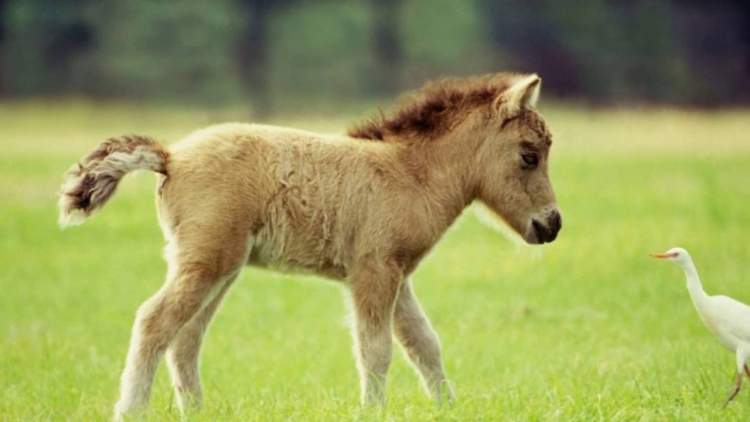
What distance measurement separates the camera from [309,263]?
865 centimetres

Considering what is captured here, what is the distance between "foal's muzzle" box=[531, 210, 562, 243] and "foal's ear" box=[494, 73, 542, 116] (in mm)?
806

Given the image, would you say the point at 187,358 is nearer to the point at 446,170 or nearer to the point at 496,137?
the point at 446,170

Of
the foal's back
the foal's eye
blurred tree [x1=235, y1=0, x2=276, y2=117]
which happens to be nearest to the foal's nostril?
the foal's eye

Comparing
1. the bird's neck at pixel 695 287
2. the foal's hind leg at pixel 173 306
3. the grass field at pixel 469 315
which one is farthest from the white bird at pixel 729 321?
the foal's hind leg at pixel 173 306

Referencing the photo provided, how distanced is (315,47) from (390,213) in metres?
43.7

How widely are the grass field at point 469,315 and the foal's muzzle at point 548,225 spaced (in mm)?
456

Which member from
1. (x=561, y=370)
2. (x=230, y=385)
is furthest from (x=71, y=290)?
(x=561, y=370)

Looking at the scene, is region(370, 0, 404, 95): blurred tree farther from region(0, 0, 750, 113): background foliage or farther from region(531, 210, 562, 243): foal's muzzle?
region(531, 210, 562, 243): foal's muzzle

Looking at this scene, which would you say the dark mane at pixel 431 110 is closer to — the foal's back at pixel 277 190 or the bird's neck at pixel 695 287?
the foal's back at pixel 277 190

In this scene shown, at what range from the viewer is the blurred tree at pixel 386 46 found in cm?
5091

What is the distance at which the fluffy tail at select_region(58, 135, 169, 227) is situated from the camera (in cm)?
802

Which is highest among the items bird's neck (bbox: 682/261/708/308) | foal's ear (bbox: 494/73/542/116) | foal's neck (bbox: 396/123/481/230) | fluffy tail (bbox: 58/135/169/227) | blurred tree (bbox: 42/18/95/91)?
foal's ear (bbox: 494/73/542/116)

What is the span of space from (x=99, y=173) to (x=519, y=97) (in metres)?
3.04

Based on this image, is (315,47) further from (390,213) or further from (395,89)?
(390,213)
